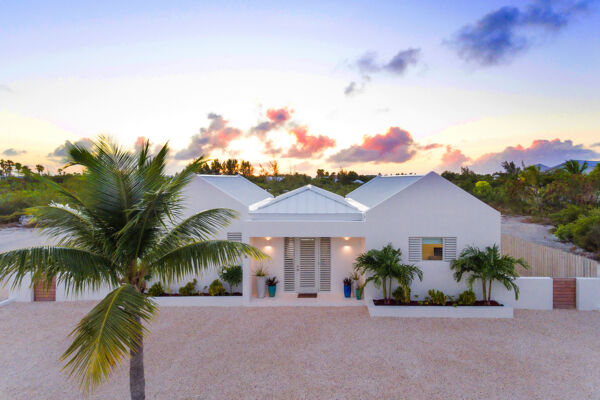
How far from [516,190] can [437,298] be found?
36.8 m

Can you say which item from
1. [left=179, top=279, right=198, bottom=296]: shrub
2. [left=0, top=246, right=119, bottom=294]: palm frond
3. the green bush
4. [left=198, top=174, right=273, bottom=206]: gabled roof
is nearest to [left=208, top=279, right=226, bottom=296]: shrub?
[left=179, top=279, right=198, bottom=296]: shrub

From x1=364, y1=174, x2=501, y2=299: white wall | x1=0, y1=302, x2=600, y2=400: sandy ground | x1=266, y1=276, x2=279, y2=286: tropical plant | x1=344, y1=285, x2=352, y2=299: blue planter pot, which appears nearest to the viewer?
x1=0, y1=302, x2=600, y2=400: sandy ground

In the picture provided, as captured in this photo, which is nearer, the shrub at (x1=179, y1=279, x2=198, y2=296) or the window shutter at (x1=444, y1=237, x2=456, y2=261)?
the window shutter at (x1=444, y1=237, x2=456, y2=261)

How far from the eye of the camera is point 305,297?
43.3 ft

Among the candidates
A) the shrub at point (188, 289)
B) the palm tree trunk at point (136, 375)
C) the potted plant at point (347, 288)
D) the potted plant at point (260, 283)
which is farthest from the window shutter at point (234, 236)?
the palm tree trunk at point (136, 375)

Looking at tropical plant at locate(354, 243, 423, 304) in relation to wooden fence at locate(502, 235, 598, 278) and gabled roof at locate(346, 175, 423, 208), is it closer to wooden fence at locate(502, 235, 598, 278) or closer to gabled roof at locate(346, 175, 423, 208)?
gabled roof at locate(346, 175, 423, 208)

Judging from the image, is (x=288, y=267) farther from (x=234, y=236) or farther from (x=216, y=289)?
(x=216, y=289)

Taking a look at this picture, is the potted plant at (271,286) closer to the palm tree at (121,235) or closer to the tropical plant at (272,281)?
the tropical plant at (272,281)

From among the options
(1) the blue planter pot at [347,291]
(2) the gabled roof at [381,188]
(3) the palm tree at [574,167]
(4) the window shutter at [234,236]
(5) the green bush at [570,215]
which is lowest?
(1) the blue planter pot at [347,291]

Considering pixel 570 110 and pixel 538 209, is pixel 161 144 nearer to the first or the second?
pixel 570 110

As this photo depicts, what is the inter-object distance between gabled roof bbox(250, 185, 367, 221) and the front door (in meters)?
1.35

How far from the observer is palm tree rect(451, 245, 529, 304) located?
1123 cm

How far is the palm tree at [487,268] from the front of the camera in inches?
442

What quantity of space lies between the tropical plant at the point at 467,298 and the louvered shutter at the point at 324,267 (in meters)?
5.02
